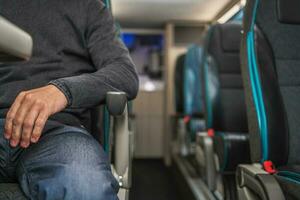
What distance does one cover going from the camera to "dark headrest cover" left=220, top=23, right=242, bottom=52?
2.15 meters

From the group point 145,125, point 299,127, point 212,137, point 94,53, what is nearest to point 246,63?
point 299,127

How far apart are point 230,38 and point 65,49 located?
139 centimetres

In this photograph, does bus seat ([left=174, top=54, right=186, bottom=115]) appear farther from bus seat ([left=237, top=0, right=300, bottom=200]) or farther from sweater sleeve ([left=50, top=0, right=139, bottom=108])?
sweater sleeve ([left=50, top=0, right=139, bottom=108])

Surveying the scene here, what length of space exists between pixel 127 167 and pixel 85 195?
32 cm

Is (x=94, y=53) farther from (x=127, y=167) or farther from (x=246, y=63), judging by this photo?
(x=246, y=63)

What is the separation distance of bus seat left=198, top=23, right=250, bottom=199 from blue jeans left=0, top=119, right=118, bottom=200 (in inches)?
48.7

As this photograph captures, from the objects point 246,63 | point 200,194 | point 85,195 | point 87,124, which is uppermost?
point 246,63

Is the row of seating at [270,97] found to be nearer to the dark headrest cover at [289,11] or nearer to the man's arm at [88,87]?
the dark headrest cover at [289,11]

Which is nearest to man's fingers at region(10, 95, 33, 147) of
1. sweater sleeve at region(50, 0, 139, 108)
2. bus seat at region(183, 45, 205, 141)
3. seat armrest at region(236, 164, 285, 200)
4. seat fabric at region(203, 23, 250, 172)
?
sweater sleeve at region(50, 0, 139, 108)

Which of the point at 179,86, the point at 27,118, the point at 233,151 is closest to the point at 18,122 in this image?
A: the point at 27,118

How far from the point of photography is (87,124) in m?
1.04

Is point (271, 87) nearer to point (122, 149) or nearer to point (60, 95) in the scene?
point (122, 149)

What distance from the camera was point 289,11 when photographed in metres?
1.17

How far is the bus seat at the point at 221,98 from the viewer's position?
204 centimetres
